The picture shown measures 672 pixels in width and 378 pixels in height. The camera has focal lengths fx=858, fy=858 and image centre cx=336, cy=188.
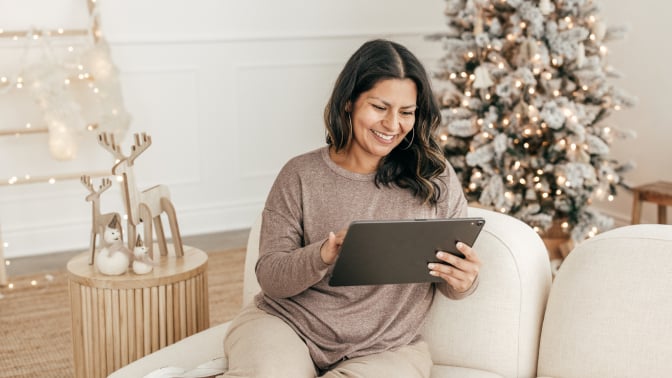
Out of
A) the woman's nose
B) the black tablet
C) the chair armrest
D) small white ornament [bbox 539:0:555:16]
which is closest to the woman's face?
the woman's nose

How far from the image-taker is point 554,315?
1.90 meters

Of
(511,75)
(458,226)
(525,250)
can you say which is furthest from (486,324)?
(511,75)

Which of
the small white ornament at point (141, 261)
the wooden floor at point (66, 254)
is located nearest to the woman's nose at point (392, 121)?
the small white ornament at point (141, 261)

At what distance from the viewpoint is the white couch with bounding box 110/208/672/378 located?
177 cm

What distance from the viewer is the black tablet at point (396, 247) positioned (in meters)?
1.66

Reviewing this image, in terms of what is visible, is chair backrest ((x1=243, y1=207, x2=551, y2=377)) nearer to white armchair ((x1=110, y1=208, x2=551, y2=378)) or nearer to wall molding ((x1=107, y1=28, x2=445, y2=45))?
white armchair ((x1=110, y1=208, x2=551, y2=378))

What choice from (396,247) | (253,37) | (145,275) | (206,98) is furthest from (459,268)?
(253,37)

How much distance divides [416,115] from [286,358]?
646 millimetres

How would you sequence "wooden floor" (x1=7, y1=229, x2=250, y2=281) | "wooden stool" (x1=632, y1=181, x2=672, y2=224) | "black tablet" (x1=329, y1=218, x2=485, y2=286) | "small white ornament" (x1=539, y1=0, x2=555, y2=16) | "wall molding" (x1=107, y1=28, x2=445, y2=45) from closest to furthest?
"black tablet" (x1=329, y1=218, x2=485, y2=286), "small white ornament" (x1=539, y1=0, x2=555, y2=16), "wooden stool" (x1=632, y1=181, x2=672, y2=224), "wooden floor" (x1=7, y1=229, x2=250, y2=281), "wall molding" (x1=107, y1=28, x2=445, y2=45)

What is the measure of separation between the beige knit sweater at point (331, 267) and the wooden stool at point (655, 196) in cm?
249

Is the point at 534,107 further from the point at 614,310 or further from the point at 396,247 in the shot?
the point at 396,247

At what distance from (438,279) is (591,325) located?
1.11 feet

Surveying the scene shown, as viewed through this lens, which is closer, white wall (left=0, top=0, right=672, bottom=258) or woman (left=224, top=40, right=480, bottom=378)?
woman (left=224, top=40, right=480, bottom=378)

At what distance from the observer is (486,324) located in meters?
1.94
